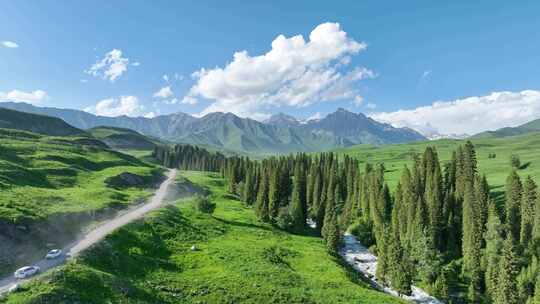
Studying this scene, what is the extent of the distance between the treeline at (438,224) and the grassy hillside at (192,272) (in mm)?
18313

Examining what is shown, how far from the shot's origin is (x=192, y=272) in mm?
59125

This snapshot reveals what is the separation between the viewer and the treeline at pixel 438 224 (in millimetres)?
72438

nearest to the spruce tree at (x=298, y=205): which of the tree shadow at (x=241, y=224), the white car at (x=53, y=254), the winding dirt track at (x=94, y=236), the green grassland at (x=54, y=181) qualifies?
the tree shadow at (x=241, y=224)

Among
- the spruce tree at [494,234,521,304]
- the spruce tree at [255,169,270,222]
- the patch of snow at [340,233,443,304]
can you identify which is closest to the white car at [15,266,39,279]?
the patch of snow at [340,233,443,304]

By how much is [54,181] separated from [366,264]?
298ft

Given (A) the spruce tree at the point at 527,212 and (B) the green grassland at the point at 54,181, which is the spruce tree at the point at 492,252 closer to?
(A) the spruce tree at the point at 527,212

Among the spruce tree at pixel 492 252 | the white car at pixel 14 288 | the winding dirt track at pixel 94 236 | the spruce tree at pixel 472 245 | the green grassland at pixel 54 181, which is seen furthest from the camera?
the spruce tree at pixel 472 245

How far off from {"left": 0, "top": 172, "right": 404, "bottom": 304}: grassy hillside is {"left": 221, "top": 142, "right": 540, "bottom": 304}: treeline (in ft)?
60.1

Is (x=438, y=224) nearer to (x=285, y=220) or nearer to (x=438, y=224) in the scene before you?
(x=438, y=224)

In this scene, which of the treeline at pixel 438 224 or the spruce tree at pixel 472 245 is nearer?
the treeline at pixel 438 224

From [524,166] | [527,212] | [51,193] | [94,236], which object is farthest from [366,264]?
[524,166]

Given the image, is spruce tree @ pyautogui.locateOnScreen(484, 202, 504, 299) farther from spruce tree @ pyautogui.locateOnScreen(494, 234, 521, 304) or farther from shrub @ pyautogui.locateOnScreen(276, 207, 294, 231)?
shrub @ pyautogui.locateOnScreen(276, 207, 294, 231)

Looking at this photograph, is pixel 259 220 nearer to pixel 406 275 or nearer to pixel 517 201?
pixel 406 275

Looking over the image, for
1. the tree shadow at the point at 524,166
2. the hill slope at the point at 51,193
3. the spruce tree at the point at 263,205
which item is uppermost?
the tree shadow at the point at 524,166
